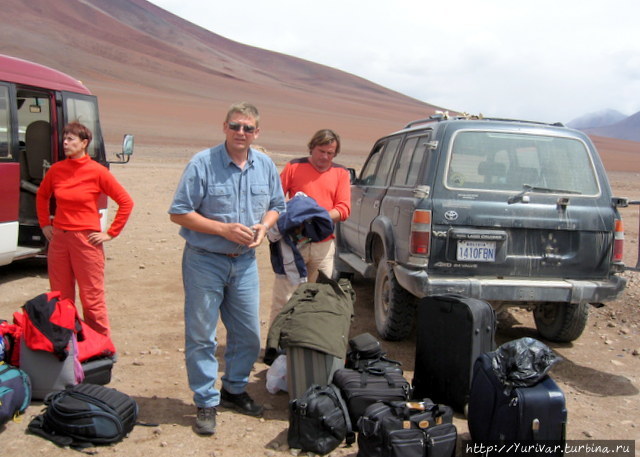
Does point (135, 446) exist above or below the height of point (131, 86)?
below

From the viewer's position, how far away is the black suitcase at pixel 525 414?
3.06 metres

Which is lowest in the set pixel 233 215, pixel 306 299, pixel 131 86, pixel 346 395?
pixel 346 395

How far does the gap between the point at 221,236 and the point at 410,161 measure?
8.23 ft

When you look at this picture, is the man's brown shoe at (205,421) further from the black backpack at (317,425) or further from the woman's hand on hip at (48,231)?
the woman's hand on hip at (48,231)

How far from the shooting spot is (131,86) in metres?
78.1

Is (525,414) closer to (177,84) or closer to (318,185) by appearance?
(318,185)

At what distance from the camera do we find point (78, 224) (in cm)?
436

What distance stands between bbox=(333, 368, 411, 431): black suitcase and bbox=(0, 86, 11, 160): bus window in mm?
4450

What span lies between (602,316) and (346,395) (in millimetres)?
3982

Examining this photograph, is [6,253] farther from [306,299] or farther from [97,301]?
[306,299]

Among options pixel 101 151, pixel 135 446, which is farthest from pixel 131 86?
pixel 135 446

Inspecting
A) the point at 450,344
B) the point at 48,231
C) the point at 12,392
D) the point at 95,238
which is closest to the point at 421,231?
the point at 450,344

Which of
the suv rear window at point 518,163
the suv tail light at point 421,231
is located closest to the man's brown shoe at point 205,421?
the suv tail light at point 421,231

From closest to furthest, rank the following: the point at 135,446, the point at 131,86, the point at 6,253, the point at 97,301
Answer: the point at 135,446 → the point at 97,301 → the point at 6,253 → the point at 131,86
